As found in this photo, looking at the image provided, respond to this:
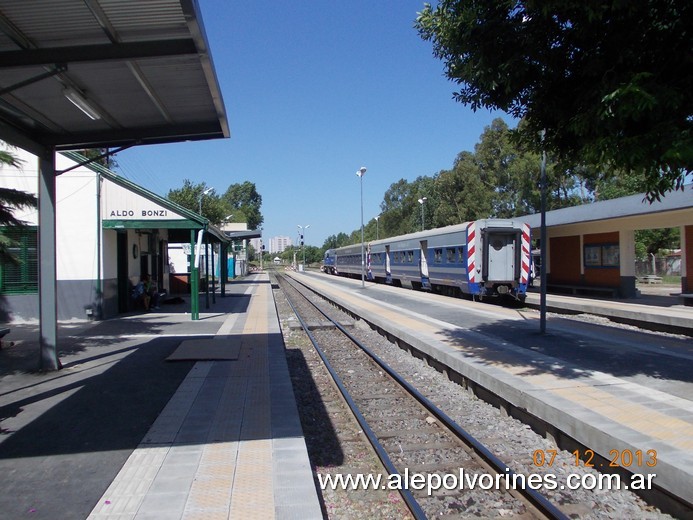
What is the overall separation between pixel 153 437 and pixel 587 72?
6.41 m

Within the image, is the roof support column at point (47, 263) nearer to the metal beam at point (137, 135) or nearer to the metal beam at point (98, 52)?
the metal beam at point (137, 135)

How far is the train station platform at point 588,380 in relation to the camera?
15.6ft

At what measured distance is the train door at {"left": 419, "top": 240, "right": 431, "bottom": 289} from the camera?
26.8 m

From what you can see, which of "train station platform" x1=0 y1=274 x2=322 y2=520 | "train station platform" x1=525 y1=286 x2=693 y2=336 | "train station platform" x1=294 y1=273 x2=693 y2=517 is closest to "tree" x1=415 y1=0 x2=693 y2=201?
"train station platform" x1=294 y1=273 x2=693 y2=517

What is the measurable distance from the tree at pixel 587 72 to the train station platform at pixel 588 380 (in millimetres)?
2462

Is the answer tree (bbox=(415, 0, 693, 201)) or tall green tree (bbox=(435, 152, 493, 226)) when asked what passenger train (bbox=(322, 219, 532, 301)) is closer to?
tree (bbox=(415, 0, 693, 201))

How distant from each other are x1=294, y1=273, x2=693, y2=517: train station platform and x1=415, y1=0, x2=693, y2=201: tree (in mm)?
2462

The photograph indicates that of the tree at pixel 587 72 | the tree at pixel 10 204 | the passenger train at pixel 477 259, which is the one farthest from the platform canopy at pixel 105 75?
the passenger train at pixel 477 259

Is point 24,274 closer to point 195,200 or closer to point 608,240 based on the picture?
point 608,240

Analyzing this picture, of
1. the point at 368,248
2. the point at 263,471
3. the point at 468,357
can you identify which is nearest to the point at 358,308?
the point at 468,357

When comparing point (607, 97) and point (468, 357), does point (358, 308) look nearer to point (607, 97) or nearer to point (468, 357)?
point (468, 357)

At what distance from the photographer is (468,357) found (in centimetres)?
902

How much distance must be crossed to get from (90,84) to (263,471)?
537 cm

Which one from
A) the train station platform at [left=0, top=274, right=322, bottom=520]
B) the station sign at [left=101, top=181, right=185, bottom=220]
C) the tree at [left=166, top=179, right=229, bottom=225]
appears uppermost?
the tree at [left=166, top=179, right=229, bottom=225]
